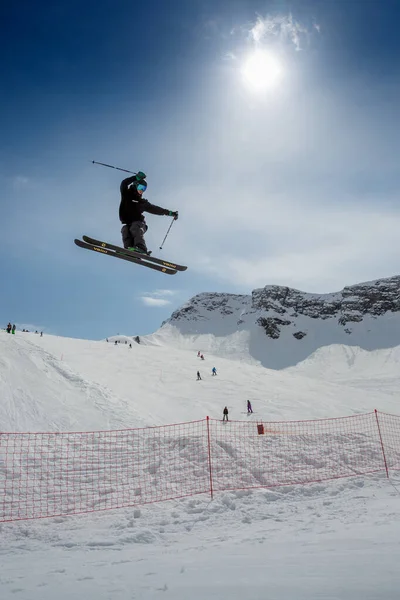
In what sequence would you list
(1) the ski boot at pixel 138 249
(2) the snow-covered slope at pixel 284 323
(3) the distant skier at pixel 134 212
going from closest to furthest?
1. (3) the distant skier at pixel 134 212
2. (1) the ski boot at pixel 138 249
3. (2) the snow-covered slope at pixel 284 323

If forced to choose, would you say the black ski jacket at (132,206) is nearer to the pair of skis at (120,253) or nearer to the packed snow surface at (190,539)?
the pair of skis at (120,253)

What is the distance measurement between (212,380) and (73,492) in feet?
74.7

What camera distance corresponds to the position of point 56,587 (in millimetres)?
4340

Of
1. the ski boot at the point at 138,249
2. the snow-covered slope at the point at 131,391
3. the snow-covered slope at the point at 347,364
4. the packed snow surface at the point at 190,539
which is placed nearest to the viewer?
the packed snow surface at the point at 190,539

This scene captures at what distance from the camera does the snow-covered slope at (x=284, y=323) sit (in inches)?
3839

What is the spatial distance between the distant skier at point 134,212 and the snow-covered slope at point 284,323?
81267mm

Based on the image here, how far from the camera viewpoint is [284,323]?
11531 cm

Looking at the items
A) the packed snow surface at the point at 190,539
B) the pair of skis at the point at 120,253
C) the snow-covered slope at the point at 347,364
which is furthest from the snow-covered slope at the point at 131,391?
the snow-covered slope at the point at 347,364

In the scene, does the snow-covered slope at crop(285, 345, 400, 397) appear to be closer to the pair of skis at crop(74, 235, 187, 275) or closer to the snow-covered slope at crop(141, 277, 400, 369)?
the snow-covered slope at crop(141, 277, 400, 369)

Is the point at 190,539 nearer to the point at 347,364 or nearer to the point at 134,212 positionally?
the point at 134,212

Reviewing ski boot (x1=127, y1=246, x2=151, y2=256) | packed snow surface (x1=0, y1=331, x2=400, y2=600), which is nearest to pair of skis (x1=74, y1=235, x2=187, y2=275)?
ski boot (x1=127, y1=246, x2=151, y2=256)

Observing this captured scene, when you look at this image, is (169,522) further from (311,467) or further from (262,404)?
(262,404)

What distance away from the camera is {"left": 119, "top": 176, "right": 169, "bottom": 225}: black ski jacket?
9.28 m

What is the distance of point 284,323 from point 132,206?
362 ft
